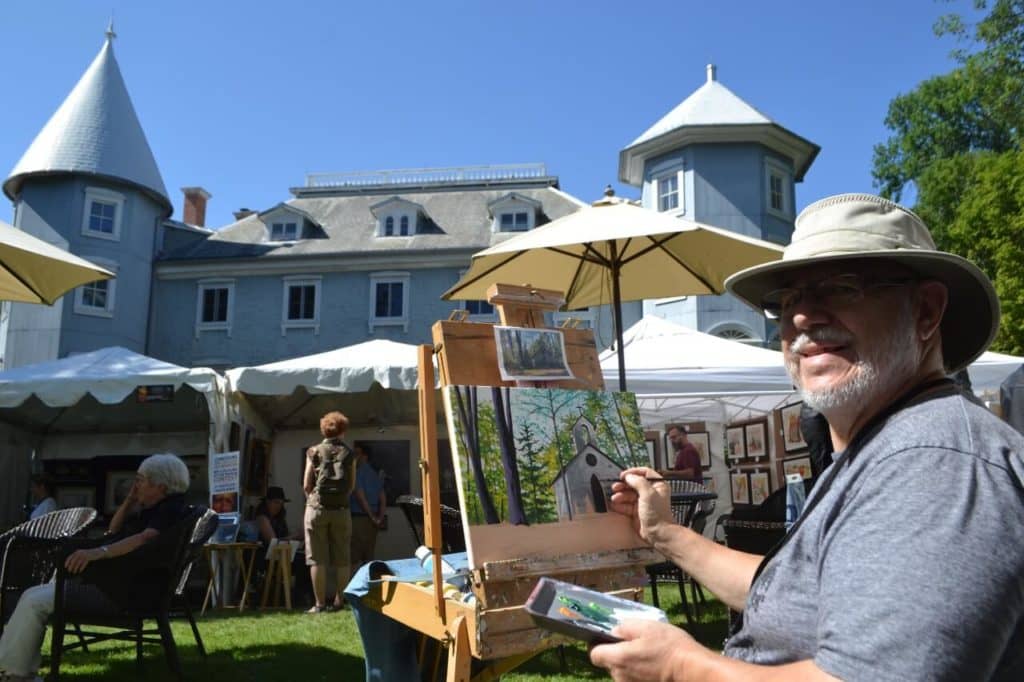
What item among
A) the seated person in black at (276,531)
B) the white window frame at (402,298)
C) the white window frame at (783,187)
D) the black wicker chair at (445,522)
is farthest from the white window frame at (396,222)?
the black wicker chair at (445,522)

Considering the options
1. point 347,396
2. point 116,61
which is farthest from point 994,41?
point 116,61

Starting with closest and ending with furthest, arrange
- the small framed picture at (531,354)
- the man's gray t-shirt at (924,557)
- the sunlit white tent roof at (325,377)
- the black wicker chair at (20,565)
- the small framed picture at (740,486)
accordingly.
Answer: the man's gray t-shirt at (924,557)
the small framed picture at (531,354)
the black wicker chair at (20,565)
the sunlit white tent roof at (325,377)
the small framed picture at (740,486)

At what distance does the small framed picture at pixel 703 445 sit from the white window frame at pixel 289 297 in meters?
16.1

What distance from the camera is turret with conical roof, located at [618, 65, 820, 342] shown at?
21438 millimetres

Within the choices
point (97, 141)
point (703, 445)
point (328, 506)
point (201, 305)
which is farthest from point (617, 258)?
point (97, 141)

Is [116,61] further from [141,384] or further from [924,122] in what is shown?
[924,122]

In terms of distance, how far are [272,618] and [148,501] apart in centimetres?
288

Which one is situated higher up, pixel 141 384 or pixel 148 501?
pixel 141 384

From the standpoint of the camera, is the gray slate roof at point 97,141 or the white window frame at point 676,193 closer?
the white window frame at point 676,193

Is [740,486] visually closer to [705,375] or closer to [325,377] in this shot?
[705,375]

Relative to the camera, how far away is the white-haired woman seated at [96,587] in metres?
4.25

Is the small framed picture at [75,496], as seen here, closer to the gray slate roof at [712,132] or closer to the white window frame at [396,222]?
the white window frame at [396,222]

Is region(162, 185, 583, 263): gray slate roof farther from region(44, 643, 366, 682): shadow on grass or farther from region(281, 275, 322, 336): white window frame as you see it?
region(44, 643, 366, 682): shadow on grass

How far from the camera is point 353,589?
3.12 metres
